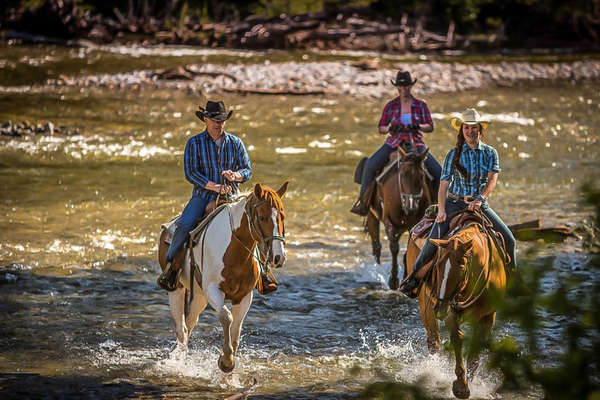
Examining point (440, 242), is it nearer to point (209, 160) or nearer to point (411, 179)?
point (209, 160)

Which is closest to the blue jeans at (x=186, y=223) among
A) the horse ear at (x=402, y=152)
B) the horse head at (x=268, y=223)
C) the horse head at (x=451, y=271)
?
the horse head at (x=268, y=223)

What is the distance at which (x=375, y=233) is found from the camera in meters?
13.4

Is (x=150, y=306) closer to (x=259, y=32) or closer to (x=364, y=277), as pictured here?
(x=364, y=277)

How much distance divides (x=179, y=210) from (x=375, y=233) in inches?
177

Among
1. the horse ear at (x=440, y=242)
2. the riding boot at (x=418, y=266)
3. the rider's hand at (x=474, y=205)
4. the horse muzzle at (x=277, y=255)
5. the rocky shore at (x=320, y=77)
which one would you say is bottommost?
the rocky shore at (x=320, y=77)

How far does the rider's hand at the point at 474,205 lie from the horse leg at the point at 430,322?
90 centimetres

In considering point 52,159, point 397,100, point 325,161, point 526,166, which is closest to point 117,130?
point 52,159

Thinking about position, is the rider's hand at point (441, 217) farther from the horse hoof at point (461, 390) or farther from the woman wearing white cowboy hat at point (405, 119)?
the woman wearing white cowboy hat at point (405, 119)

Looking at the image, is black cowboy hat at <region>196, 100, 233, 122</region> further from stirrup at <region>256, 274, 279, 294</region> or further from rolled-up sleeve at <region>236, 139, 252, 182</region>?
stirrup at <region>256, 274, 279, 294</region>

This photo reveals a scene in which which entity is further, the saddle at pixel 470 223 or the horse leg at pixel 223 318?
the saddle at pixel 470 223

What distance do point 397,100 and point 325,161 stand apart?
846 cm

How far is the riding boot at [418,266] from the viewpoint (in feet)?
27.5

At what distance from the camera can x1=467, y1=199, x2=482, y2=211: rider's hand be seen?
8.41 m

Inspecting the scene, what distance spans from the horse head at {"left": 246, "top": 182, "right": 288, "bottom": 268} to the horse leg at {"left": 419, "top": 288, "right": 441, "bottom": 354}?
1.67 meters
